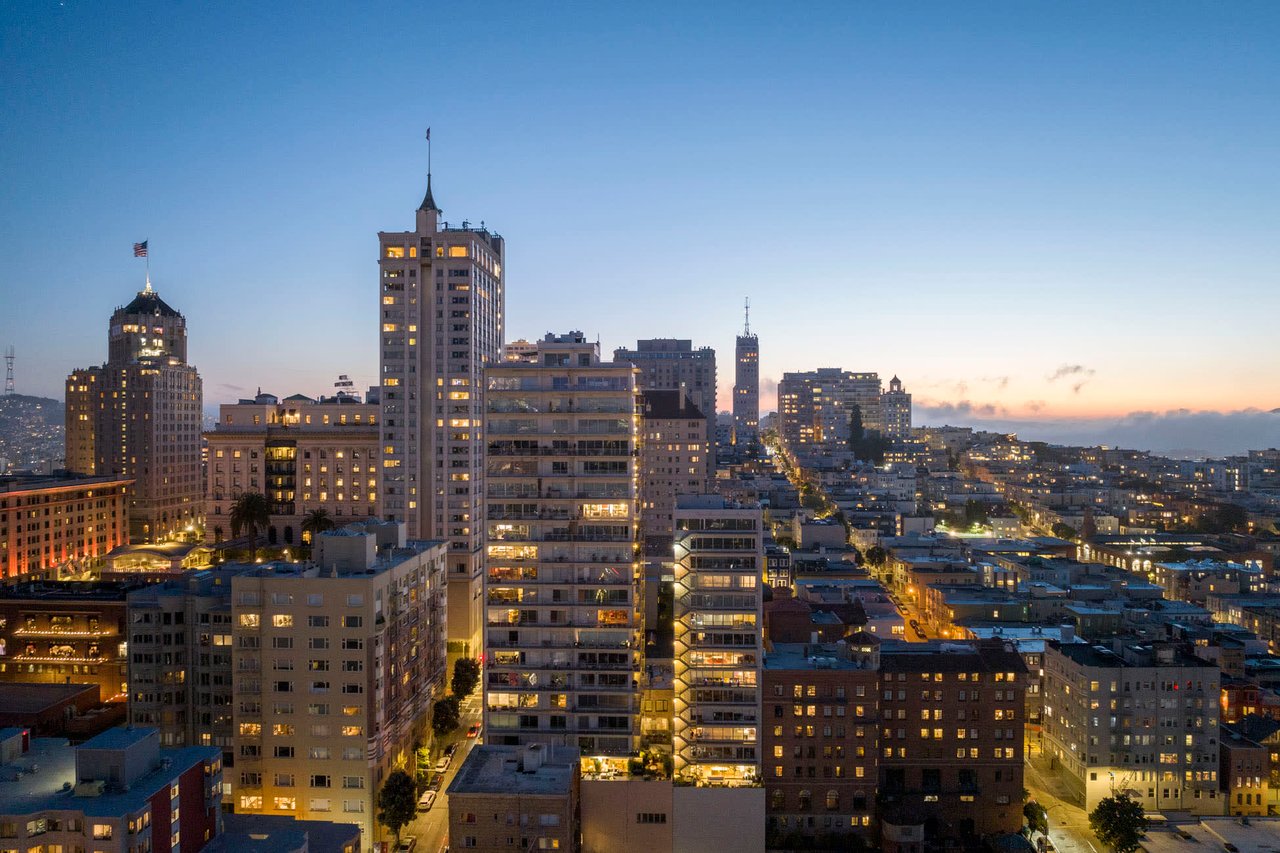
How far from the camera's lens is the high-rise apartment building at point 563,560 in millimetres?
55375

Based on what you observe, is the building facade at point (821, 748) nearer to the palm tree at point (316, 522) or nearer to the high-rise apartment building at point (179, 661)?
the high-rise apartment building at point (179, 661)

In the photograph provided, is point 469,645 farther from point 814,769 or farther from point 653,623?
point 814,769

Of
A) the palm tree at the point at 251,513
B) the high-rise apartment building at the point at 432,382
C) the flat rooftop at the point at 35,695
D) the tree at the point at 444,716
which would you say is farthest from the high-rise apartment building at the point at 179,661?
the palm tree at the point at 251,513

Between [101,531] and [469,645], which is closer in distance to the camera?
[469,645]

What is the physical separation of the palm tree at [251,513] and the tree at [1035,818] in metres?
91.2

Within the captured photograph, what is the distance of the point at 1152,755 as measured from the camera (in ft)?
→ 199

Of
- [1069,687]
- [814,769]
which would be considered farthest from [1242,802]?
A: [814,769]

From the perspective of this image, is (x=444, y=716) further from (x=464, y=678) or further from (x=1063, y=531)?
(x=1063, y=531)

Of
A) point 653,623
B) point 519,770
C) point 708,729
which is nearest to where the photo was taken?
point 519,770

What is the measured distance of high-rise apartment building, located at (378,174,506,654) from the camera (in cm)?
9125

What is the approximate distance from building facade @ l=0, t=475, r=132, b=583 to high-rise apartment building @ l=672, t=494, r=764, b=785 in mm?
91502

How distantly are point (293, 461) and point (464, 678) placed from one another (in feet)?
195

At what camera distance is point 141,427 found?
138 m

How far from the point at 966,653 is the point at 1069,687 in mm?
10499
